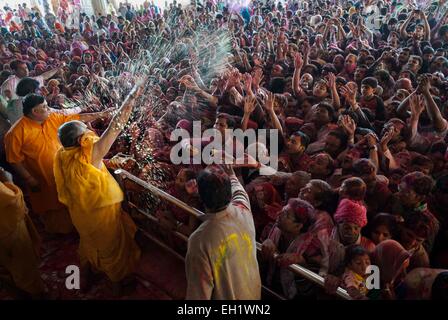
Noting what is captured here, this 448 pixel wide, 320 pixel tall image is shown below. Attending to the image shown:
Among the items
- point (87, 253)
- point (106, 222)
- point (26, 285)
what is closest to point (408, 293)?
point (106, 222)

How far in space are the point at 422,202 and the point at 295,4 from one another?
1173 cm

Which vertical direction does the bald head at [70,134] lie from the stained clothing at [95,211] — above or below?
above

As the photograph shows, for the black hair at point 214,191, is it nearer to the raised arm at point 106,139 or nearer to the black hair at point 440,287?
the raised arm at point 106,139

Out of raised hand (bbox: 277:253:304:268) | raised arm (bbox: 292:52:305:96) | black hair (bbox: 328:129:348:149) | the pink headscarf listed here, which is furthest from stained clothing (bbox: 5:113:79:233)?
raised arm (bbox: 292:52:305:96)

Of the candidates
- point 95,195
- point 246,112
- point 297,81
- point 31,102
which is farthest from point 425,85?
point 31,102

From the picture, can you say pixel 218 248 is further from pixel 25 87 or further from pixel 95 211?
pixel 25 87

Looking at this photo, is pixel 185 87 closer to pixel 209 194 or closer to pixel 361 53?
pixel 361 53

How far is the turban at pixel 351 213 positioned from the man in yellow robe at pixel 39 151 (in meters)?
2.51

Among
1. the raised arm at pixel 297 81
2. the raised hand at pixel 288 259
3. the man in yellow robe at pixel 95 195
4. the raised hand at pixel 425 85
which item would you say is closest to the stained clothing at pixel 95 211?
the man in yellow robe at pixel 95 195

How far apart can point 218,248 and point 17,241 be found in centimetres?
186

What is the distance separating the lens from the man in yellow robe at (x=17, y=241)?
8.59 feet

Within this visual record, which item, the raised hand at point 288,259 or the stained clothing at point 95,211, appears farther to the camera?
the stained clothing at point 95,211

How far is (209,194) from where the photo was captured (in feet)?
6.03

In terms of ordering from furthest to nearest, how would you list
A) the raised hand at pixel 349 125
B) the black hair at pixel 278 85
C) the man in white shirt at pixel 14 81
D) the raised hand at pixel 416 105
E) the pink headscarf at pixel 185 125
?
1. the black hair at pixel 278 85
2. the man in white shirt at pixel 14 81
3. the pink headscarf at pixel 185 125
4. the raised hand at pixel 416 105
5. the raised hand at pixel 349 125
